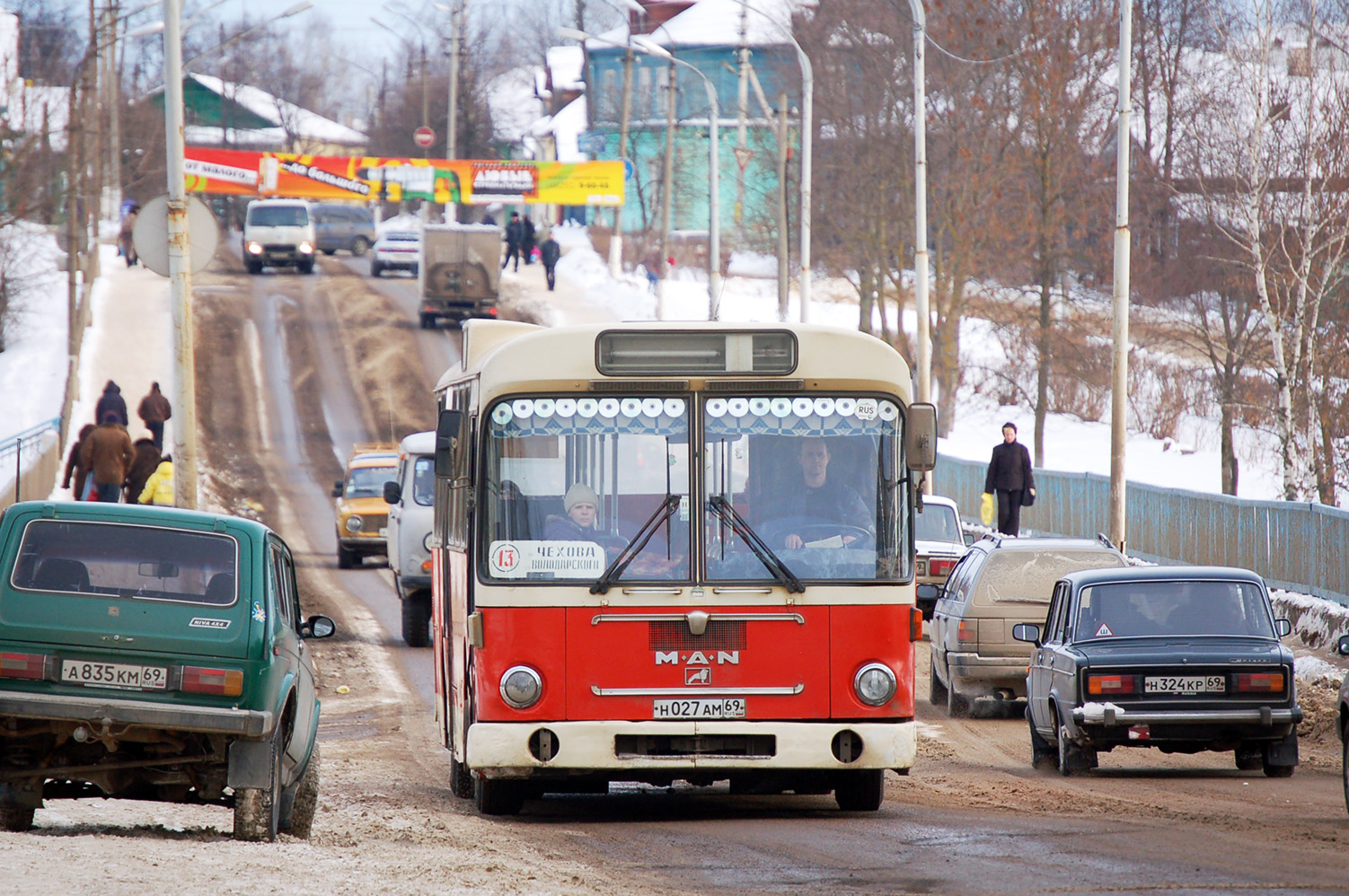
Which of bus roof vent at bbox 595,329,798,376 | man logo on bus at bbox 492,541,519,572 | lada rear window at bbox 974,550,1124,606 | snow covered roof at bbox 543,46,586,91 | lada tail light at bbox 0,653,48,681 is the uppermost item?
snow covered roof at bbox 543,46,586,91

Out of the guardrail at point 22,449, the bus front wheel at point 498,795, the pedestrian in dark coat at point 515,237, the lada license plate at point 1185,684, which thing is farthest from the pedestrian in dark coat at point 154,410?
the pedestrian in dark coat at point 515,237

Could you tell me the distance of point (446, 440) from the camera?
31.8ft

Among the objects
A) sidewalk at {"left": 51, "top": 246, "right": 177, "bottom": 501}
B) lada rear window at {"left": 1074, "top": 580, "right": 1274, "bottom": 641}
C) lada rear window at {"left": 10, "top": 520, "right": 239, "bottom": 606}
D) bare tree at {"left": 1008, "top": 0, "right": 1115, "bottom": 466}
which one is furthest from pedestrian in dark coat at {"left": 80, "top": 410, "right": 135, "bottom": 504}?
bare tree at {"left": 1008, "top": 0, "right": 1115, "bottom": 466}

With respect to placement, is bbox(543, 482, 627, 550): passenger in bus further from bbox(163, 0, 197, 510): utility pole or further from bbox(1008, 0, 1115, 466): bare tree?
bbox(1008, 0, 1115, 466): bare tree

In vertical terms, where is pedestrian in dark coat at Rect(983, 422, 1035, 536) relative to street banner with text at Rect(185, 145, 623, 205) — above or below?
below

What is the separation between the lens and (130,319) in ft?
168

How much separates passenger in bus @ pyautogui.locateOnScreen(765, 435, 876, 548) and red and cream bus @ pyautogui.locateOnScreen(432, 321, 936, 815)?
1 cm

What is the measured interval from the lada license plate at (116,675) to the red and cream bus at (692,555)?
5.76 ft

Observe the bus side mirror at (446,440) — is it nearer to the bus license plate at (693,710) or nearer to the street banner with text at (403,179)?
the bus license plate at (693,710)

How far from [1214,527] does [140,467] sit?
15.5 m

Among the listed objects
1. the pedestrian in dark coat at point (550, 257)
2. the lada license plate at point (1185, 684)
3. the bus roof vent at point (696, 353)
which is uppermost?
the pedestrian in dark coat at point (550, 257)

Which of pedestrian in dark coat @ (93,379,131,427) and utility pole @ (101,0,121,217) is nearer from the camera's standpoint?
pedestrian in dark coat @ (93,379,131,427)

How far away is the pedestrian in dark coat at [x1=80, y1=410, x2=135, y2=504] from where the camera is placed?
26.6 metres

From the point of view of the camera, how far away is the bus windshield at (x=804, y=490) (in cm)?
934
